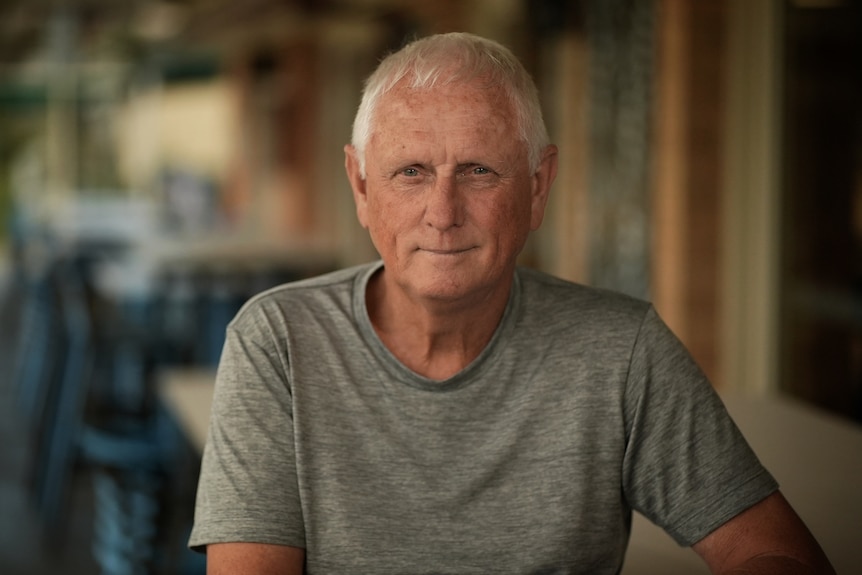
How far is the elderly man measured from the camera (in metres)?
1.32

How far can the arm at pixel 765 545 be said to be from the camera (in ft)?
4.27

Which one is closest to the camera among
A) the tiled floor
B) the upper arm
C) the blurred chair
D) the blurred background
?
the upper arm

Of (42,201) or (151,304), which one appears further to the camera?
(42,201)

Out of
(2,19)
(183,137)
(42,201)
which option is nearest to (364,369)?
(2,19)

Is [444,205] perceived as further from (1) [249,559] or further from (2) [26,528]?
(2) [26,528]

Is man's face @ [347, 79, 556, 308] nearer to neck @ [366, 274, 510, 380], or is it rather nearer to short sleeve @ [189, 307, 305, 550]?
neck @ [366, 274, 510, 380]

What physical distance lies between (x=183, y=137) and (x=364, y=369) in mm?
14884

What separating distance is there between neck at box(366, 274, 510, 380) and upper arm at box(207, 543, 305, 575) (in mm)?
275

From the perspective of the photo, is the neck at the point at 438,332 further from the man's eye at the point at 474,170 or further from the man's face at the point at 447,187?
the man's eye at the point at 474,170

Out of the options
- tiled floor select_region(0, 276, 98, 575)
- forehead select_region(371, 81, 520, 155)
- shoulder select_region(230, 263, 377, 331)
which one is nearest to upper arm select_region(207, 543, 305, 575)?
shoulder select_region(230, 263, 377, 331)

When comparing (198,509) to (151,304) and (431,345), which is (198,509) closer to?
(431,345)

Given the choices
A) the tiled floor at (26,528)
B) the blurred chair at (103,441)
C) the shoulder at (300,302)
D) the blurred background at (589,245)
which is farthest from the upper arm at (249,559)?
the tiled floor at (26,528)

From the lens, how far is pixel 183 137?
15.8 metres

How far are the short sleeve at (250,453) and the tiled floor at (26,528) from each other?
3098 mm
